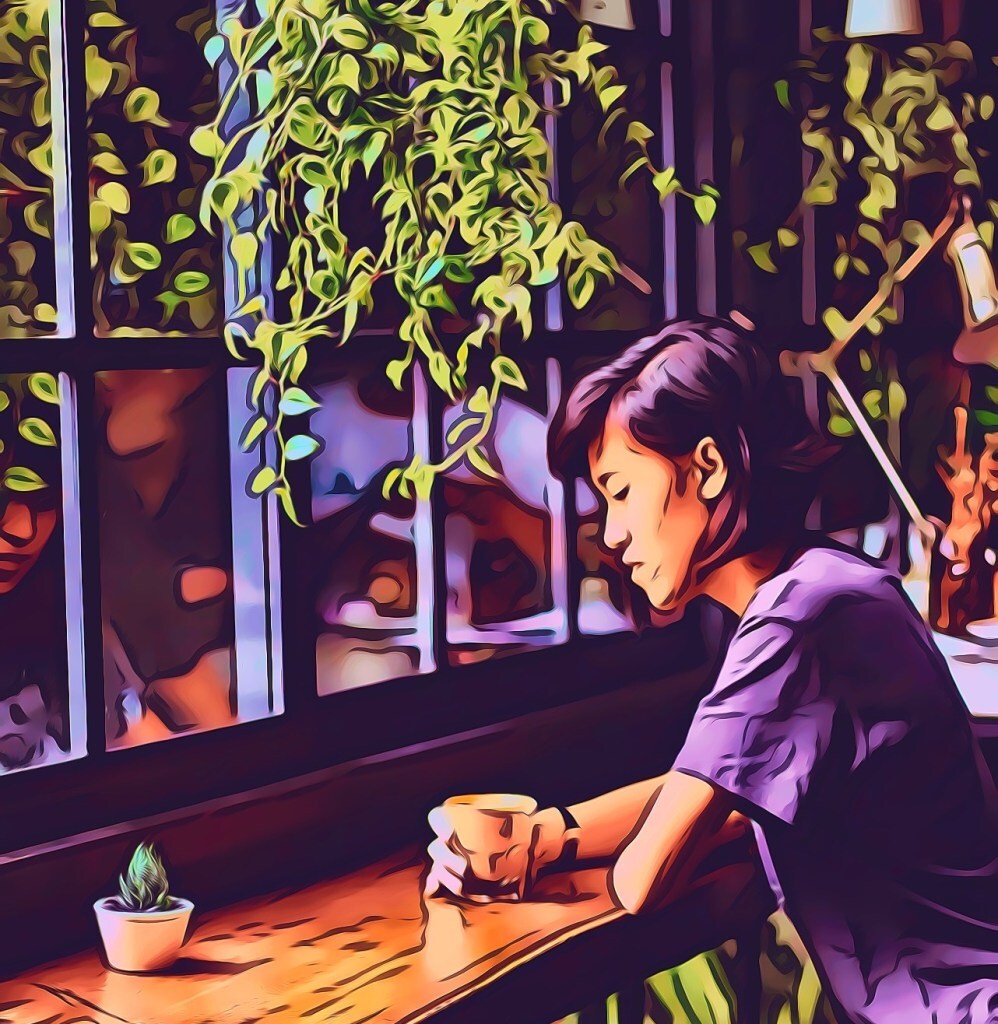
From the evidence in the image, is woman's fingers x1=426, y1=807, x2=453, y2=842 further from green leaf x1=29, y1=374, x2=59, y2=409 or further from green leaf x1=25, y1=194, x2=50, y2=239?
green leaf x1=25, y1=194, x2=50, y2=239

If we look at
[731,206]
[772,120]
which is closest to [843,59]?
[772,120]

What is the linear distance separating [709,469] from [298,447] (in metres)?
0.65

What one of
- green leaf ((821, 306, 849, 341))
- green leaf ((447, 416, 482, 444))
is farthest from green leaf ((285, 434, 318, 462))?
green leaf ((821, 306, 849, 341))

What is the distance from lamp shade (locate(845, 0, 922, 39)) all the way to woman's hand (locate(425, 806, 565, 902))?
1.53m

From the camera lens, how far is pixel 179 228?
1.78 metres

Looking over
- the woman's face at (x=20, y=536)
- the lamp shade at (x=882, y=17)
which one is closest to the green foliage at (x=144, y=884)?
the woman's face at (x=20, y=536)

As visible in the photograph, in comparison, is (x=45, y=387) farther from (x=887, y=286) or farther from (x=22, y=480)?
(x=887, y=286)

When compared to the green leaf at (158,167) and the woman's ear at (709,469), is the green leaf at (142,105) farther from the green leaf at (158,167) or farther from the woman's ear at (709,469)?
the woman's ear at (709,469)

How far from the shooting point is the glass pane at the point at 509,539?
2148 millimetres

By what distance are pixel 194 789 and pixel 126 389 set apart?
0.54 m

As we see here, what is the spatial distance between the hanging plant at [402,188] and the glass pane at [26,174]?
217mm

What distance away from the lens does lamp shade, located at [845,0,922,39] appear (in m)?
2.41

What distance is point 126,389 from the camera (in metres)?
1.75

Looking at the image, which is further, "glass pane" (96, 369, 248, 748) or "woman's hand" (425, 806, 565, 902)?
"woman's hand" (425, 806, 565, 902)
